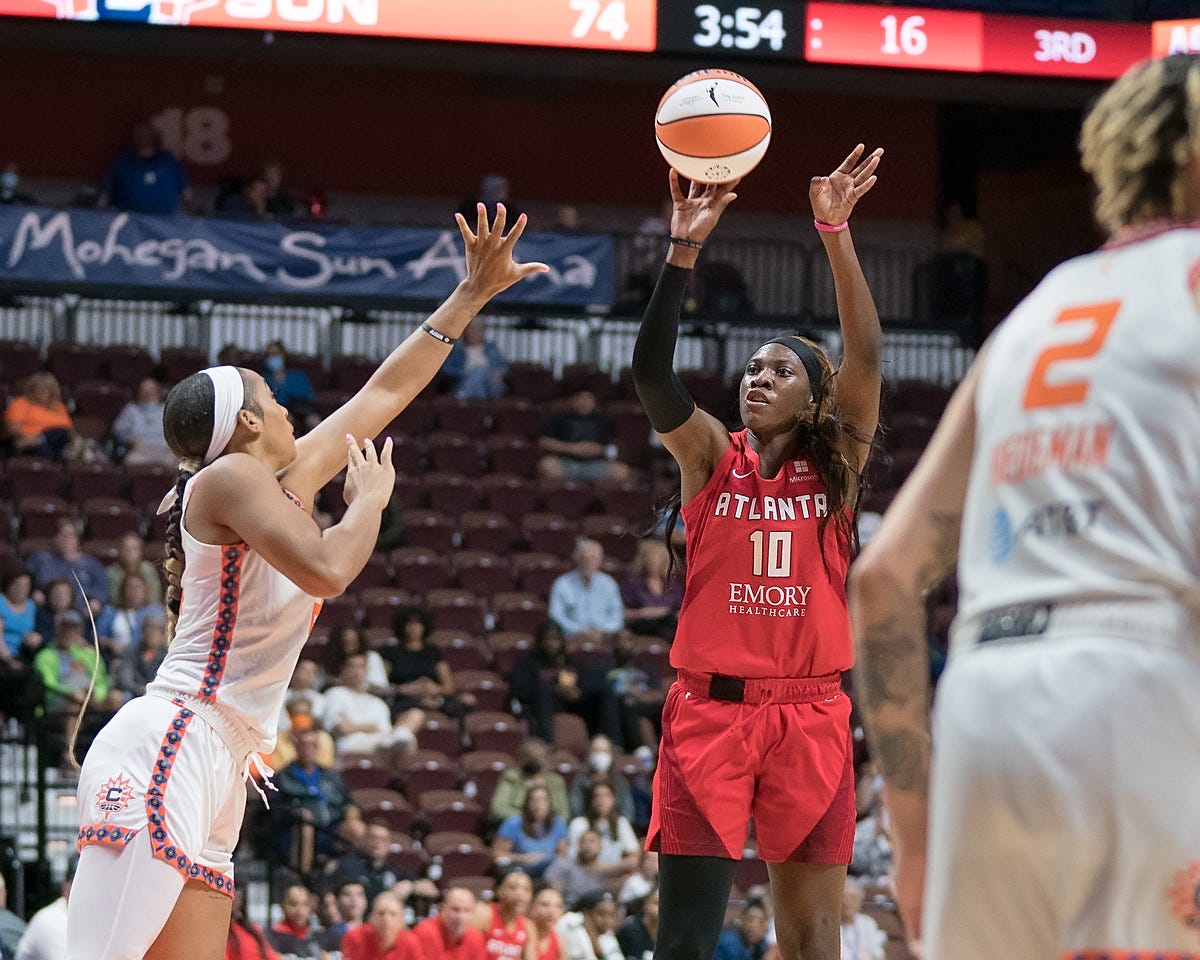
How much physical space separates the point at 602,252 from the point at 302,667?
629cm

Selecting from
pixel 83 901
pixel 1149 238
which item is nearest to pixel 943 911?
pixel 1149 238

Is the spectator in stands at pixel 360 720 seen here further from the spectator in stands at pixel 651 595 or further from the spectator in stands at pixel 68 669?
the spectator in stands at pixel 651 595

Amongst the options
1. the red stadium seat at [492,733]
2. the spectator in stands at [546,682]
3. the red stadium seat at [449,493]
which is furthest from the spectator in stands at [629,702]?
the red stadium seat at [449,493]

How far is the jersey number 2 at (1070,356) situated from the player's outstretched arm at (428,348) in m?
2.62

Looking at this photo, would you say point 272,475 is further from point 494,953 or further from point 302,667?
point 302,667

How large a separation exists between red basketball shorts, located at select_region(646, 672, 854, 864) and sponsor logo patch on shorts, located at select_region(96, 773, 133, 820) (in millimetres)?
1448

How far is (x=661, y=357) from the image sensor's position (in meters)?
4.81

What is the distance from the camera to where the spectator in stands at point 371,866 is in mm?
10211

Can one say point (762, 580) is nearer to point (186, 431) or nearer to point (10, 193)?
point (186, 431)

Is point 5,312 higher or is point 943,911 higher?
point 5,312

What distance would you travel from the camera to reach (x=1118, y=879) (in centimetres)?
216

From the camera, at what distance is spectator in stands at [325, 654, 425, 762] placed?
11586 millimetres

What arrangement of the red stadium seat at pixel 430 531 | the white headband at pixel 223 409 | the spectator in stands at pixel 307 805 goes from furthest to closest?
the red stadium seat at pixel 430 531 → the spectator in stands at pixel 307 805 → the white headband at pixel 223 409

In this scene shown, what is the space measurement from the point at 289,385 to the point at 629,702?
4.28m
